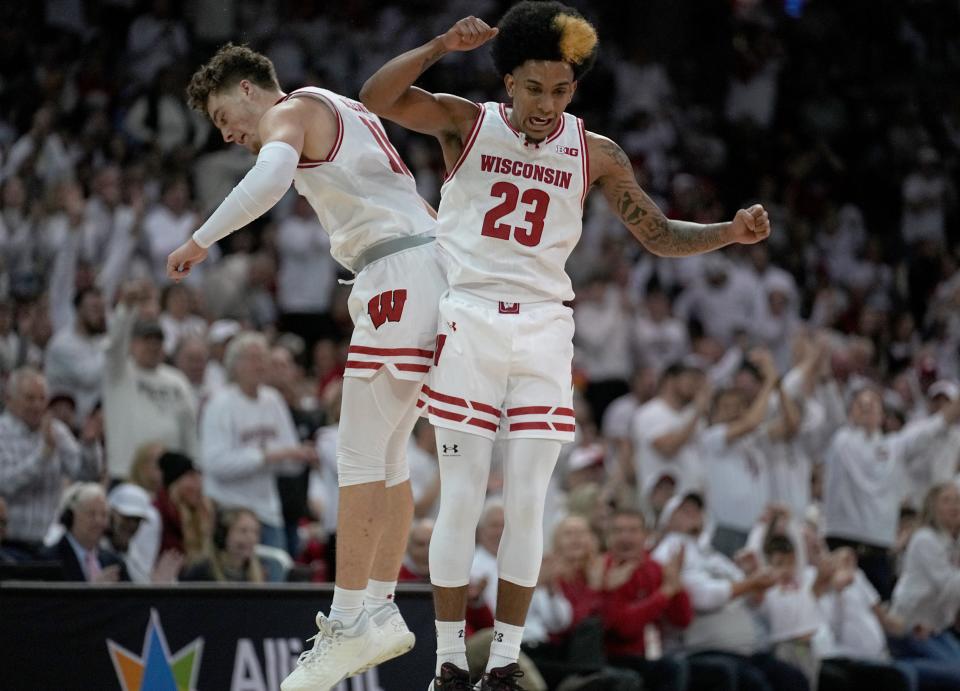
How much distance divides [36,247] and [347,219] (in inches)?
293

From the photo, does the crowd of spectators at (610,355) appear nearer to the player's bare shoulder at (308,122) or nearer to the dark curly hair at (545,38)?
the player's bare shoulder at (308,122)

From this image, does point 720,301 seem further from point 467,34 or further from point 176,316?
point 467,34

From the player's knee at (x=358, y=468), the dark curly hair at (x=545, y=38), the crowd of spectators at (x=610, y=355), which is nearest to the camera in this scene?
the dark curly hair at (x=545, y=38)

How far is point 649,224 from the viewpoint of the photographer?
6.35 m

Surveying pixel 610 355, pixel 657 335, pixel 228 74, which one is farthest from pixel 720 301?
pixel 228 74

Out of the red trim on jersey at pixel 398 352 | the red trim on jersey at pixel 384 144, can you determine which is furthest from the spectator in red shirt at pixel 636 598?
the red trim on jersey at pixel 384 144

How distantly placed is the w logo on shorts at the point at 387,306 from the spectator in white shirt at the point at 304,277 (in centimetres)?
876

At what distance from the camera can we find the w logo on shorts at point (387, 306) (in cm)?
615

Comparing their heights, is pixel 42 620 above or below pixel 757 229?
below

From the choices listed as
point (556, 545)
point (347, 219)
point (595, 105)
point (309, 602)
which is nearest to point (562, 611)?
point (556, 545)

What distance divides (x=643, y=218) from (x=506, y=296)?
2.43 feet

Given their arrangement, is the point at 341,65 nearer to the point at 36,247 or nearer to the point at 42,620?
the point at 36,247

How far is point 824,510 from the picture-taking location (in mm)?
13117

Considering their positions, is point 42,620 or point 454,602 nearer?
point 454,602
